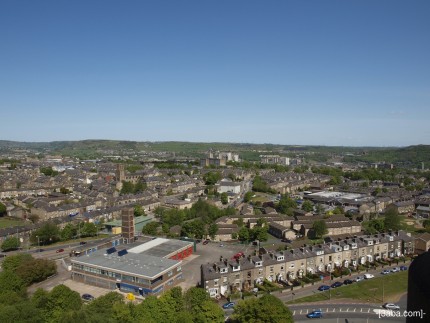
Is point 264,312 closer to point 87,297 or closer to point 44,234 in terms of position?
point 87,297

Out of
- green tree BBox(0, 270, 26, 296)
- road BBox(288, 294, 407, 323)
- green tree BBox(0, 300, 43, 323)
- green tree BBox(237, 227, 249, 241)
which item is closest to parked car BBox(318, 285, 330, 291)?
road BBox(288, 294, 407, 323)

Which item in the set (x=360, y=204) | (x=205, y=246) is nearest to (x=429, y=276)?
(x=205, y=246)

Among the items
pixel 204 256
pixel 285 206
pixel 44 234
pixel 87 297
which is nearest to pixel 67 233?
pixel 44 234

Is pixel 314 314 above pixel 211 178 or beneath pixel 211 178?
beneath

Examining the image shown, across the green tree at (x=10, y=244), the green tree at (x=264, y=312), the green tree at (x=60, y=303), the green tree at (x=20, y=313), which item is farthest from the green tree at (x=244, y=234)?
the green tree at (x=10, y=244)

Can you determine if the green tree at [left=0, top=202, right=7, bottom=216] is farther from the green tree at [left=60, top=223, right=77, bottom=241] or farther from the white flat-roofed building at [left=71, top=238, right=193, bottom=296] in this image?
the white flat-roofed building at [left=71, top=238, right=193, bottom=296]

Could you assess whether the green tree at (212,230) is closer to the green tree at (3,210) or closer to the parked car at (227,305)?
the parked car at (227,305)
